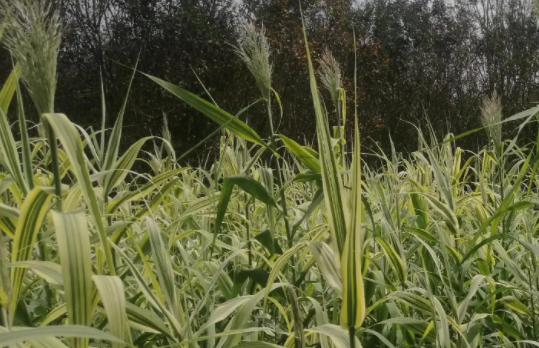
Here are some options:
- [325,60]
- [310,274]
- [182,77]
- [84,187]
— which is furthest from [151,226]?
[182,77]

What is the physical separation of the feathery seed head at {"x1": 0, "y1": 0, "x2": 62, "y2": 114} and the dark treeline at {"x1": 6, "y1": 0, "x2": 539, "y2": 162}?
6.05 m

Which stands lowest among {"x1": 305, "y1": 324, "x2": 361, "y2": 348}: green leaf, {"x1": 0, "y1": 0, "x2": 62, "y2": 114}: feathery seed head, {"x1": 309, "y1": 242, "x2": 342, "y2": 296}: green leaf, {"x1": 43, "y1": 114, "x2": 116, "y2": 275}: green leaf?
{"x1": 305, "y1": 324, "x2": 361, "y2": 348}: green leaf

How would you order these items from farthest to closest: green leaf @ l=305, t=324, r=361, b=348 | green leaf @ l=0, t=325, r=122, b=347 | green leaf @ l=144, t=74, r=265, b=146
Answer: green leaf @ l=144, t=74, r=265, b=146, green leaf @ l=305, t=324, r=361, b=348, green leaf @ l=0, t=325, r=122, b=347

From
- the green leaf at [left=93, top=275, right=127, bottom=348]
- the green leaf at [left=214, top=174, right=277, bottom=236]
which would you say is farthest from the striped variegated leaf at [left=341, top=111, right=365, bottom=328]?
the green leaf at [left=214, top=174, right=277, bottom=236]

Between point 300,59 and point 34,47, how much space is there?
7876 mm

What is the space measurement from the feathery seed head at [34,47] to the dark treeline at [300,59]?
6.05 metres

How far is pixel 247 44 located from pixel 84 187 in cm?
50

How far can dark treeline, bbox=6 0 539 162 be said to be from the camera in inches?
302

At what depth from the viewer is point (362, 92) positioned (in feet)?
29.5

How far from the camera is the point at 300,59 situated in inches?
324

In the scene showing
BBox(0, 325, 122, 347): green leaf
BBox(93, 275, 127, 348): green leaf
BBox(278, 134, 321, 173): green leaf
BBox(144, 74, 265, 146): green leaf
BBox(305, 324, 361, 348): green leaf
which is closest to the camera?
BBox(0, 325, 122, 347): green leaf

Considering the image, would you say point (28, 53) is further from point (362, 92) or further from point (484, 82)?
point (484, 82)

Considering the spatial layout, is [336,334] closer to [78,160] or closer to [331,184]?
[331,184]

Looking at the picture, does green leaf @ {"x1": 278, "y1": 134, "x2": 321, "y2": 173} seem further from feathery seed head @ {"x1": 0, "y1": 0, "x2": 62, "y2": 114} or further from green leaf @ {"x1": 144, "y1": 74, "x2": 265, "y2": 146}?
feathery seed head @ {"x1": 0, "y1": 0, "x2": 62, "y2": 114}
